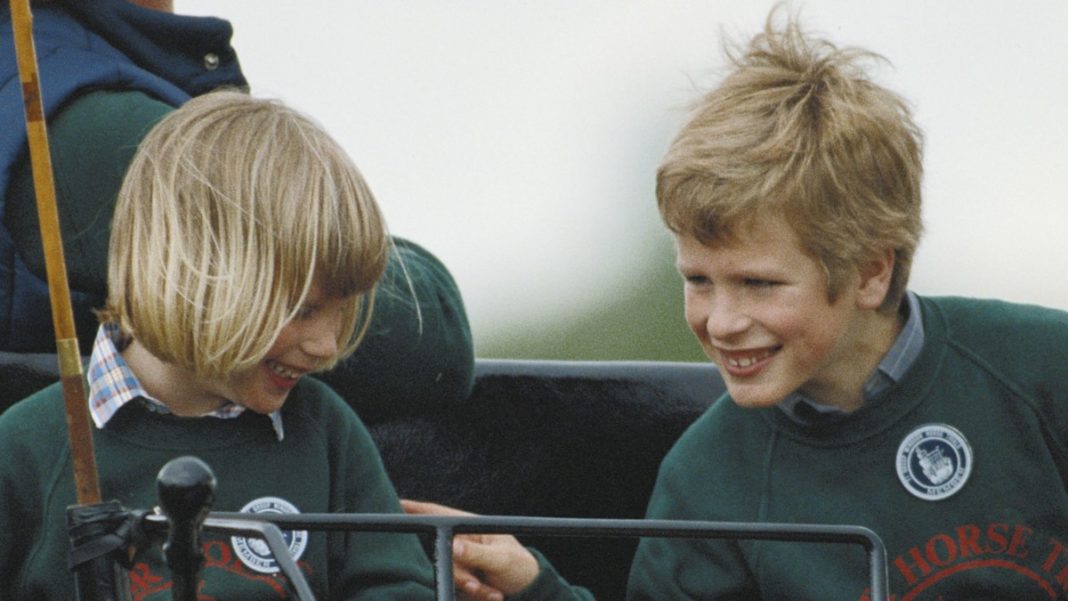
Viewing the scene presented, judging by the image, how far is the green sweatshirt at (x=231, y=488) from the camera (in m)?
2.08

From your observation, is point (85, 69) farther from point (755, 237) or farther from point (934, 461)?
point (934, 461)

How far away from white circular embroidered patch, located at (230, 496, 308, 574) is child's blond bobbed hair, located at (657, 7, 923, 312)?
→ 71 cm

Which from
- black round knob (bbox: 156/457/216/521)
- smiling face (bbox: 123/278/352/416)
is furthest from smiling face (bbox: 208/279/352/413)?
black round knob (bbox: 156/457/216/521)

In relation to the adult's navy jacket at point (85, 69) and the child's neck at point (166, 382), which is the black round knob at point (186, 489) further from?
the adult's navy jacket at point (85, 69)

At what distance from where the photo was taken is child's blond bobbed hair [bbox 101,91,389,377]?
2.01 m

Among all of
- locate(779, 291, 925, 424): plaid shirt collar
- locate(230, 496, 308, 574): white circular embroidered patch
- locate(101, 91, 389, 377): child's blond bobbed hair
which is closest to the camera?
locate(101, 91, 389, 377): child's blond bobbed hair

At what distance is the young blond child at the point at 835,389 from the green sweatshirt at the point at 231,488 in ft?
0.40

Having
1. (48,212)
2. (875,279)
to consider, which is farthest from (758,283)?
(48,212)

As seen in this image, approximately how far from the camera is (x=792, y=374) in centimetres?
228

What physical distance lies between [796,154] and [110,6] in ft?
3.62

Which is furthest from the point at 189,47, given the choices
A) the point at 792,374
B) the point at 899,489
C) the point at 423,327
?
the point at 899,489

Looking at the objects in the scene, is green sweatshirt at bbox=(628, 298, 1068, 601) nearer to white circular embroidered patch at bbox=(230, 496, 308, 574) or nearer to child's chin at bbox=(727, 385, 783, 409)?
child's chin at bbox=(727, 385, 783, 409)

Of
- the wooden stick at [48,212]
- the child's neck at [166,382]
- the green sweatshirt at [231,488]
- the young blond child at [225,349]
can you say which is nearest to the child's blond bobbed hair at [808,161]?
the young blond child at [225,349]

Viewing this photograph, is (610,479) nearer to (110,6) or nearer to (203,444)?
(203,444)
